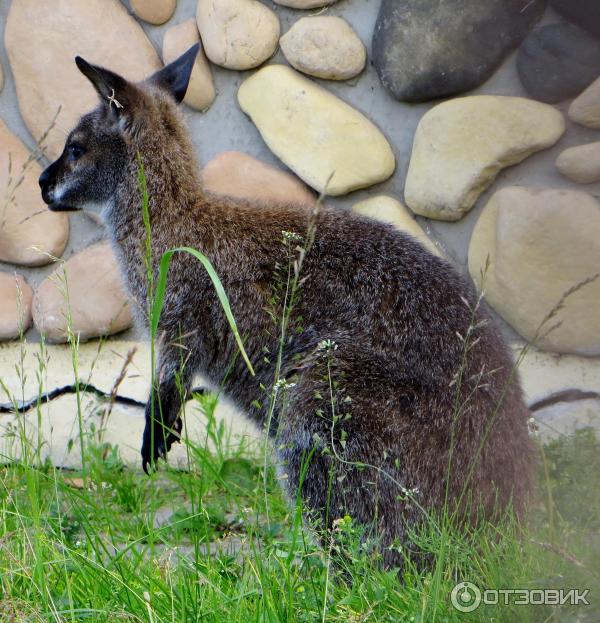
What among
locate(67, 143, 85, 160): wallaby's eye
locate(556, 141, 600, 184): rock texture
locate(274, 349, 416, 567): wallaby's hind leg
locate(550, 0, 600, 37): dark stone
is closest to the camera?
locate(274, 349, 416, 567): wallaby's hind leg

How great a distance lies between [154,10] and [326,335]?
80.7 inches

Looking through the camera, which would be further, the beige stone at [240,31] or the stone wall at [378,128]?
the beige stone at [240,31]

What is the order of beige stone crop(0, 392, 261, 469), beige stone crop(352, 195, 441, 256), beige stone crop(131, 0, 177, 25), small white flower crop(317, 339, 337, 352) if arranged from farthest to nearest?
beige stone crop(0, 392, 261, 469) → beige stone crop(131, 0, 177, 25) → beige stone crop(352, 195, 441, 256) → small white flower crop(317, 339, 337, 352)

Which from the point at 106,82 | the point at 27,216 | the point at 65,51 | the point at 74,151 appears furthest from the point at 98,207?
the point at 65,51

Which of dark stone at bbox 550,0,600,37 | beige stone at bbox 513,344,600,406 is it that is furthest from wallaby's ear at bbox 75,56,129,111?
beige stone at bbox 513,344,600,406

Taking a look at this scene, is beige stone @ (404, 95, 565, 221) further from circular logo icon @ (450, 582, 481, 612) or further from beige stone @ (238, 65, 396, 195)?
circular logo icon @ (450, 582, 481, 612)

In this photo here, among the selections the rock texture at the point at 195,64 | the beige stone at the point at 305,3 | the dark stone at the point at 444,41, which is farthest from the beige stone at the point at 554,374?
the rock texture at the point at 195,64

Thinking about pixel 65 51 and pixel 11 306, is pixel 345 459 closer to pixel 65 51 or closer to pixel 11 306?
pixel 11 306

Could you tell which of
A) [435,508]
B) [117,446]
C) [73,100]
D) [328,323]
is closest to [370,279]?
[328,323]

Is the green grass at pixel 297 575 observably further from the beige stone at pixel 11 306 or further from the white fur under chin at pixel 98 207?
the beige stone at pixel 11 306

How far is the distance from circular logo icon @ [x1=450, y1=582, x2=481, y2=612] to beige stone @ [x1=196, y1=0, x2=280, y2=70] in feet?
9.15

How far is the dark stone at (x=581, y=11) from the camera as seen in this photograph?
3.41m

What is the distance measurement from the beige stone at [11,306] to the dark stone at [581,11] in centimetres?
276

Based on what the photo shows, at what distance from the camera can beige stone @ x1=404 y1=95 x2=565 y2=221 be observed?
3830mm
